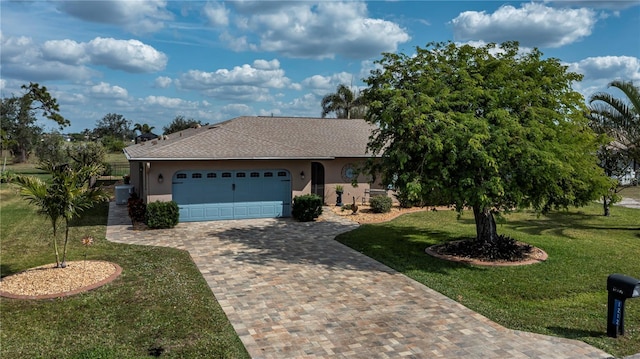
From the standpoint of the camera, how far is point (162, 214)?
16.9m

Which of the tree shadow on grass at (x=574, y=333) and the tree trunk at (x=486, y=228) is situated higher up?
the tree trunk at (x=486, y=228)

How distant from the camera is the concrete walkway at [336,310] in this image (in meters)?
7.23

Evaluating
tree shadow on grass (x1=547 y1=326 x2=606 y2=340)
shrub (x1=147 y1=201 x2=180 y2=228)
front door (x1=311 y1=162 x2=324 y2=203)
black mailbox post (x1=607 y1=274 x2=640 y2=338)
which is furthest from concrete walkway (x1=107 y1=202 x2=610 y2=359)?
front door (x1=311 y1=162 x2=324 y2=203)

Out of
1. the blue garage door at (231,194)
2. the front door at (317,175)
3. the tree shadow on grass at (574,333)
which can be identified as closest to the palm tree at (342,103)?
the front door at (317,175)

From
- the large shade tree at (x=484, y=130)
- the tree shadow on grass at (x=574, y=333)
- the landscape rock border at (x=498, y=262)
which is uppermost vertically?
the large shade tree at (x=484, y=130)

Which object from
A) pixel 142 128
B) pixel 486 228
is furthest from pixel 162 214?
pixel 142 128

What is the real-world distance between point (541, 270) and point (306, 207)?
9304mm

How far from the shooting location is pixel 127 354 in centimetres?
692

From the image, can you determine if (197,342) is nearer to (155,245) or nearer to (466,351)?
(466,351)

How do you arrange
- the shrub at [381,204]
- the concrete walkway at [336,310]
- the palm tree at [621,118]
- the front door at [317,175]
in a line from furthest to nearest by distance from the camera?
1. the front door at [317,175]
2. the shrub at [381,204]
3. the palm tree at [621,118]
4. the concrete walkway at [336,310]

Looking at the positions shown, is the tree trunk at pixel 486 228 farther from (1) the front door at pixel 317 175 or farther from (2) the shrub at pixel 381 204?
(1) the front door at pixel 317 175

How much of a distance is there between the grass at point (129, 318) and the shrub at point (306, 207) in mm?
6474

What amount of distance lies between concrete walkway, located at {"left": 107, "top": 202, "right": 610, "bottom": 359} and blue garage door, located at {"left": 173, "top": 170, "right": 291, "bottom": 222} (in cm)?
350

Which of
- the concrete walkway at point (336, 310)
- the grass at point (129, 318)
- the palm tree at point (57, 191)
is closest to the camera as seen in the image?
the grass at point (129, 318)
